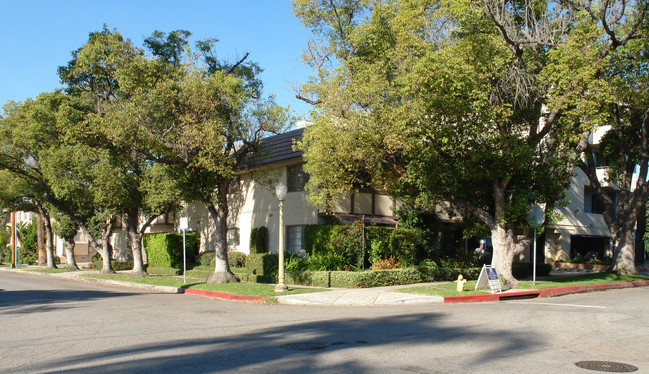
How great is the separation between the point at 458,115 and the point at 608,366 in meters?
10.4

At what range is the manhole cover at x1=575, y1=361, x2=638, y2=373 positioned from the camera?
7133 millimetres

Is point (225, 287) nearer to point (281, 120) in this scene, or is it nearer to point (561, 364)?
point (281, 120)

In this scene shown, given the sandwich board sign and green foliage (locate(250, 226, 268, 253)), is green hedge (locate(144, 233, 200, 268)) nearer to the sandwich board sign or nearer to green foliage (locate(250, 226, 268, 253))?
green foliage (locate(250, 226, 268, 253))

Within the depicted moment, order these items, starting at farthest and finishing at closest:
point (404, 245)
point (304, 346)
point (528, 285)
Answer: point (404, 245), point (528, 285), point (304, 346)

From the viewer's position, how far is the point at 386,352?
26.7 feet

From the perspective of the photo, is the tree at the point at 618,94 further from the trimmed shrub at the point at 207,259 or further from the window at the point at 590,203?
the trimmed shrub at the point at 207,259

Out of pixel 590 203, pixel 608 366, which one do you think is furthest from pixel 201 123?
pixel 590 203

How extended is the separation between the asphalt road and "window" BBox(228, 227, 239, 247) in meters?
14.8

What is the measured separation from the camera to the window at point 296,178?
25938mm

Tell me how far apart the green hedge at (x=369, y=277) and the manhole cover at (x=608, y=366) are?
41.5ft

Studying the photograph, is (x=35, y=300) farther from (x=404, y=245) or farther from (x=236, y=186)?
(x=236, y=186)

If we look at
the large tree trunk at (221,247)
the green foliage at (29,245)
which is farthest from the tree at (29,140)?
the green foliage at (29,245)

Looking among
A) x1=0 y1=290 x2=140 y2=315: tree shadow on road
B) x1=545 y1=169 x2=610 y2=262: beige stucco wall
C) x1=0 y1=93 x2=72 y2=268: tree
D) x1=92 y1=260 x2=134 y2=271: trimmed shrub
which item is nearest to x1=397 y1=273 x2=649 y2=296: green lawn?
x1=0 y1=290 x2=140 y2=315: tree shadow on road

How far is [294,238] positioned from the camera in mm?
26672
